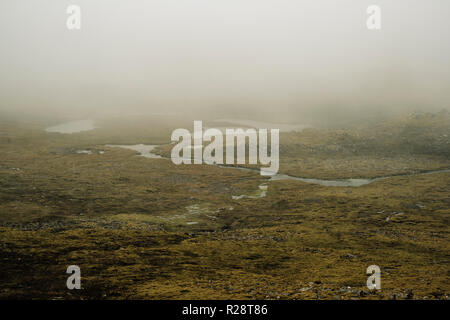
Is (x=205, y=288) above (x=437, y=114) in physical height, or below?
below

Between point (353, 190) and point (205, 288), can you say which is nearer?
point (205, 288)

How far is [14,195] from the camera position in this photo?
8119cm

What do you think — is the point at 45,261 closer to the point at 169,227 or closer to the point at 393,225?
the point at 169,227

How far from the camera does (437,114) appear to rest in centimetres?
19288

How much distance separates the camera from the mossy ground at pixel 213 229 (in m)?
40.6

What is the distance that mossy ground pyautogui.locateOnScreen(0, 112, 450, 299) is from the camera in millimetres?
40625

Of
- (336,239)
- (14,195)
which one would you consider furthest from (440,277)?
(14,195)

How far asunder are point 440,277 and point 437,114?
570 ft

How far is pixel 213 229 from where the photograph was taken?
2640 inches

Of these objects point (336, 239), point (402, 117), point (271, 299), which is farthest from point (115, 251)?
point (402, 117)

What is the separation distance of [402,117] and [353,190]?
11377cm
